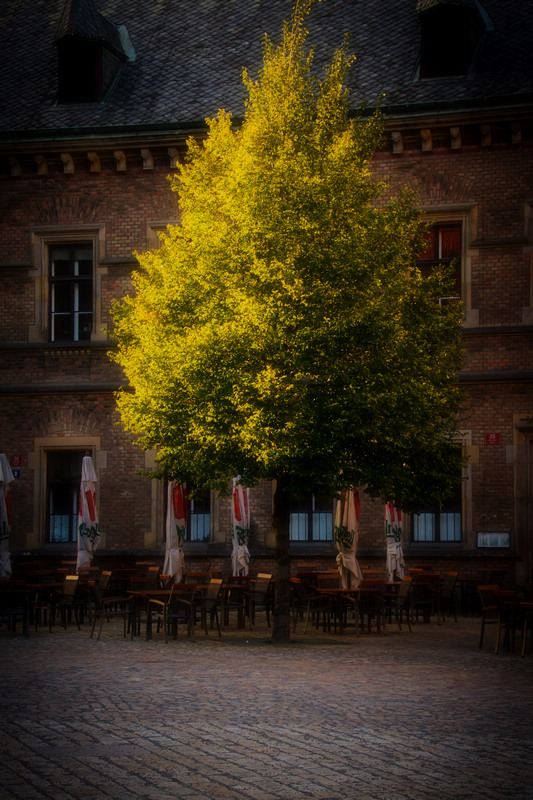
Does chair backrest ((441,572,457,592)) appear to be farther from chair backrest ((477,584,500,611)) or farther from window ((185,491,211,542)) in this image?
window ((185,491,211,542))

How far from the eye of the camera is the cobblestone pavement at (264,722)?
7121 mm

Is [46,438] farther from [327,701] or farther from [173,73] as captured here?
[327,701]

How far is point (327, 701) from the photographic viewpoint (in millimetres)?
10477

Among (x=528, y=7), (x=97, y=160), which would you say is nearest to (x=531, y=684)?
(x=97, y=160)

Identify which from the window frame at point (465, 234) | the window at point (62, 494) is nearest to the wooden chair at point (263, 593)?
the window at point (62, 494)

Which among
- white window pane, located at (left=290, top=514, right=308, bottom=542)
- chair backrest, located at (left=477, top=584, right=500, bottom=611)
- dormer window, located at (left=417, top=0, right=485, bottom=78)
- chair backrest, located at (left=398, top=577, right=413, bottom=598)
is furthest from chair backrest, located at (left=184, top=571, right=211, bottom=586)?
dormer window, located at (left=417, top=0, right=485, bottom=78)

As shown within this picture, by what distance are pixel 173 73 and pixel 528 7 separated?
26.2 ft

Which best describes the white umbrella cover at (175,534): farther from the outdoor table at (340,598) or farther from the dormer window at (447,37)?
the dormer window at (447,37)

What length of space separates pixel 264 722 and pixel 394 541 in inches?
402

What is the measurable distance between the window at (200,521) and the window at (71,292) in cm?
430

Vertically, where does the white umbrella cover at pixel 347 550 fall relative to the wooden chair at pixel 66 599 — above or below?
above

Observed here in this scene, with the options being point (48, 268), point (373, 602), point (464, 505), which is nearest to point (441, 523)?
point (464, 505)

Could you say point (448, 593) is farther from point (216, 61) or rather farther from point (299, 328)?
point (216, 61)

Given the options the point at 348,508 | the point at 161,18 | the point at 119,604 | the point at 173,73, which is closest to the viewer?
the point at 348,508
